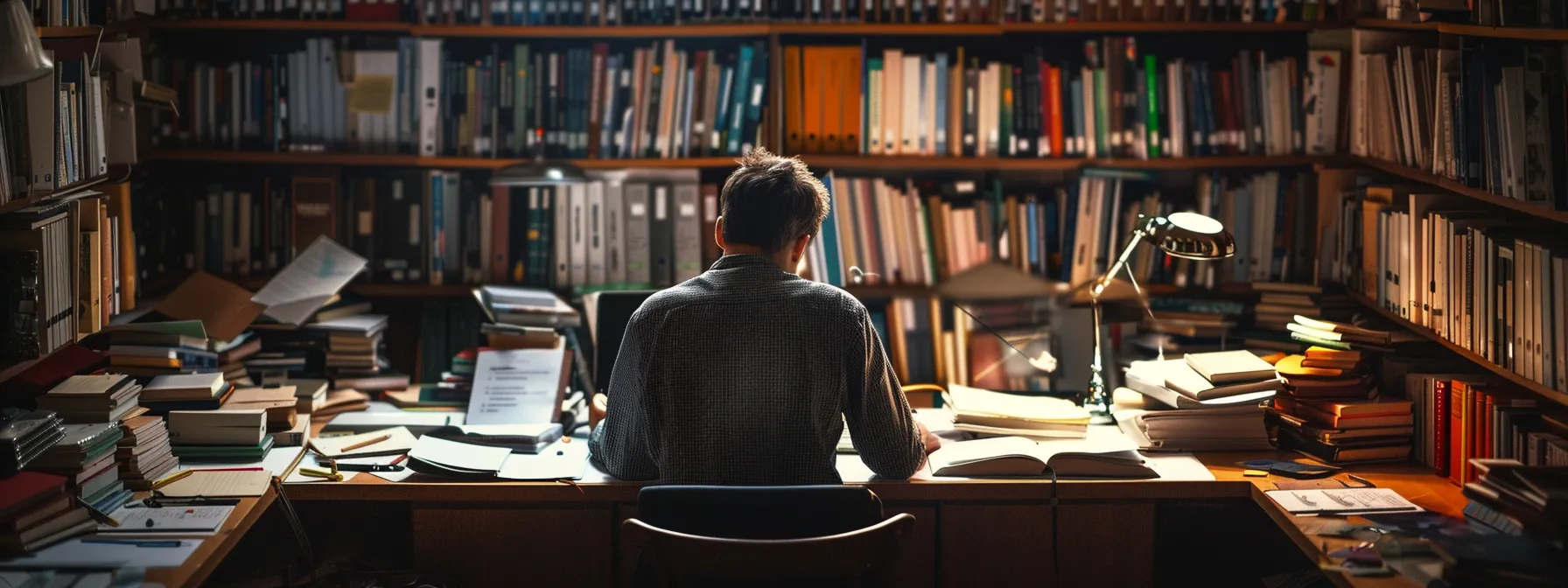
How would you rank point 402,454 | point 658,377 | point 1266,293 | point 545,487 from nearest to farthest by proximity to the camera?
point 658,377, point 545,487, point 402,454, point 1266,293

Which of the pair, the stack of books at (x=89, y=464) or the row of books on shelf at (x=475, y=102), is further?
the row of books on shelf at (x=475, y=102)

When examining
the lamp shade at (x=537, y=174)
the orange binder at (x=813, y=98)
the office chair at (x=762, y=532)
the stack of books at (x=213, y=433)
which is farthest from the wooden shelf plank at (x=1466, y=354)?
the stack of books at (x=213, y=433)

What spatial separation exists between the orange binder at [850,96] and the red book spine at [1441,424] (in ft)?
5.23

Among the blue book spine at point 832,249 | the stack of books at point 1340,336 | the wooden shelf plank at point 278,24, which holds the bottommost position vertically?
the stack of books at point 1340,336

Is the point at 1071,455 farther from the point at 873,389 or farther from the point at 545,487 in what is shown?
the point at 545,487

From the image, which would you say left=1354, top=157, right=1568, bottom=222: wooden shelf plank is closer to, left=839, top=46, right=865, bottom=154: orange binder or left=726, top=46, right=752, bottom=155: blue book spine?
left=839, top=46, right=865, bottom=154: orange binder

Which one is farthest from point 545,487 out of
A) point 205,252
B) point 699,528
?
point 205,252

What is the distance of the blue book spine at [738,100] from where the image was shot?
386cm

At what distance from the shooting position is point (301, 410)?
11.3 feet

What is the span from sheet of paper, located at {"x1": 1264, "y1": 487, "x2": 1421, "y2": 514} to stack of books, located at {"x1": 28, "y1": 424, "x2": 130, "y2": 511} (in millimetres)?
2253

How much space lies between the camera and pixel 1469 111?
9.20 feet

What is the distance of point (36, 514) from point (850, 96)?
87.9 inches

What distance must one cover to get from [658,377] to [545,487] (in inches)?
19.1

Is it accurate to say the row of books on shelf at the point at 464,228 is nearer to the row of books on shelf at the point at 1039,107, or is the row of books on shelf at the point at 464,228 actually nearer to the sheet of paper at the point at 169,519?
the row of books on shelf at the point at 1039,107
